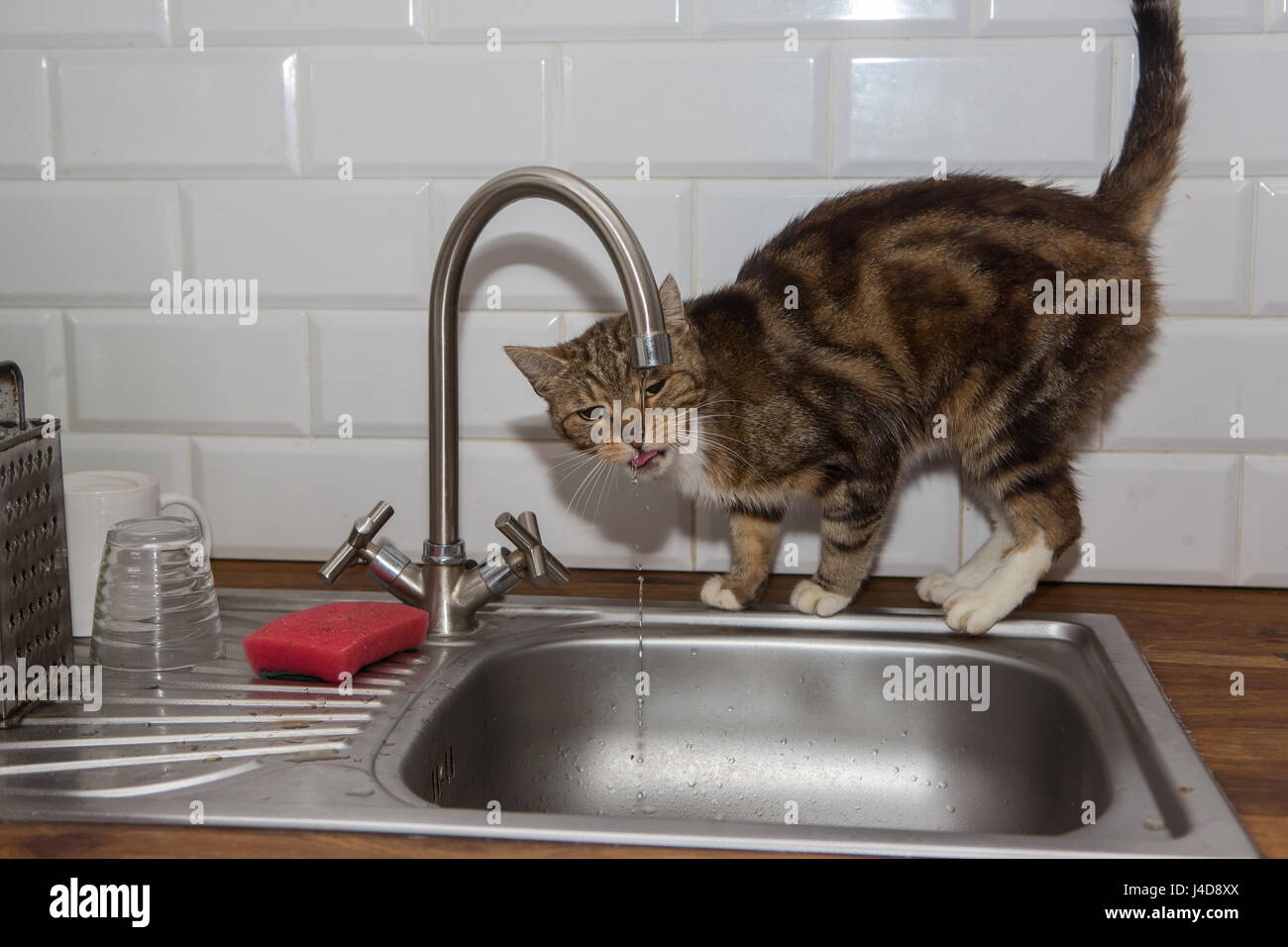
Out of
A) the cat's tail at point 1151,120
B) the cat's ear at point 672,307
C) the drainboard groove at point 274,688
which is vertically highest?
the cat's tail at point 1151,120

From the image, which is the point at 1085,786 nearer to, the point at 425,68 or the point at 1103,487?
the point at 1103,487

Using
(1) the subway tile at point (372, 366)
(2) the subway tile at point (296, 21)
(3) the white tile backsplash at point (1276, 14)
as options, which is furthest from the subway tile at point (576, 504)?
(3) the white tile backsplash at point (1276, 14)

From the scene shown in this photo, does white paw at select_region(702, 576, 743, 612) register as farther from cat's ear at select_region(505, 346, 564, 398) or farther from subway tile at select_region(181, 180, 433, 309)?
subway tile at select_region(181, 180, 433, 309)

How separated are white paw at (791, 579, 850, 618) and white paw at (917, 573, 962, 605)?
0.13 metres

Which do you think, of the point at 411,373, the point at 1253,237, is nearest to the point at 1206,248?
the point at 1253,237

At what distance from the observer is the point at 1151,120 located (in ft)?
4.62

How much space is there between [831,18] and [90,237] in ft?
3.44

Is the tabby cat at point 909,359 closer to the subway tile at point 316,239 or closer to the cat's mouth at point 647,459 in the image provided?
the cat's mouth at point 647,459

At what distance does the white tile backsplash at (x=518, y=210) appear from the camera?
1.49 m

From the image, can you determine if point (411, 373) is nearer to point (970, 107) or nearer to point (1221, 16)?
point (970, 107)

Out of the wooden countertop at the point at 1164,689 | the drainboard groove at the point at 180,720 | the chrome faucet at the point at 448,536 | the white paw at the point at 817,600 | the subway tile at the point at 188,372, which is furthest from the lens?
the subway tile at the point at 188,372

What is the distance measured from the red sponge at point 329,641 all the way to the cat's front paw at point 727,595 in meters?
0.37

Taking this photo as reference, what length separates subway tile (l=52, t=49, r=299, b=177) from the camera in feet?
5.19

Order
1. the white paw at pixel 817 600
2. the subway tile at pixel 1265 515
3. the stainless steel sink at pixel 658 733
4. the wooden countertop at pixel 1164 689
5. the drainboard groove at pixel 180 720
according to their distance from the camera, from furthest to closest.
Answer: the subway tile at pixel 1265 515
the white paw at pixel 817 600
the drainboard groove at pixel 180 720
the stainless steel sink at pixel 658 733
the wooden countertop at pixel 1164 689
